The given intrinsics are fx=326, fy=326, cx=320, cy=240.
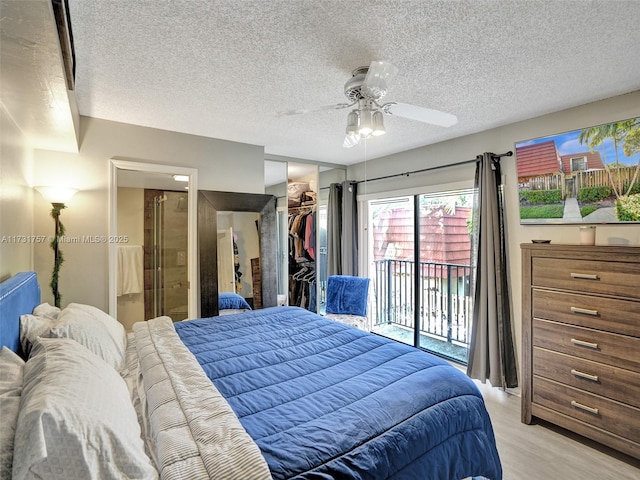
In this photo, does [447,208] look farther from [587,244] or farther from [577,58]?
[577,58]

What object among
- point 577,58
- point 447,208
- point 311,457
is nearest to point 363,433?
point 311,457

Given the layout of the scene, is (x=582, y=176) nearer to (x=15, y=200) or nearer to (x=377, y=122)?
(x=377, y=122)

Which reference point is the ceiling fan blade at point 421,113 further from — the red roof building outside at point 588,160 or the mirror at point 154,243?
the mirror at point 154,243

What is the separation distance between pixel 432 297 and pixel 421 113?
2.90m

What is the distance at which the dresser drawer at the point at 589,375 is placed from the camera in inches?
79.6

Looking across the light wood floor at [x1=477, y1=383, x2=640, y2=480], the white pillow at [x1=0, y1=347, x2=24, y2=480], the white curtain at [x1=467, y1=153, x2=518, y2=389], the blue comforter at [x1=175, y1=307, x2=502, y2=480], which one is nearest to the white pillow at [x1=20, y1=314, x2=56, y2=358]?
the white pillow at [x1=0, y1=347, x2=24, y2=480]

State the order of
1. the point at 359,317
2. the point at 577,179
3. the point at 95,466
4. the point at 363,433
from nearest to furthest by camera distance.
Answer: the point at 95,466 < the point at 363,433 < the point at 577,179 < the point at 359,317

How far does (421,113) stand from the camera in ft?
6.38

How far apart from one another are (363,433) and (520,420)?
6.90 feet

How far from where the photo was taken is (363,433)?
121 centimetres

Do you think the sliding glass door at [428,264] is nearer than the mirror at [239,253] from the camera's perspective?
No

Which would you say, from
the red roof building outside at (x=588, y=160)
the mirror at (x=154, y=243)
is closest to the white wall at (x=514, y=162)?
the red roof building outside at (x=588, y=160)

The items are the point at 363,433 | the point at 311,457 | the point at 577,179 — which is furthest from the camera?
the point at 577,179

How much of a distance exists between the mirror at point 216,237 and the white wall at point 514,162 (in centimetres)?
167
